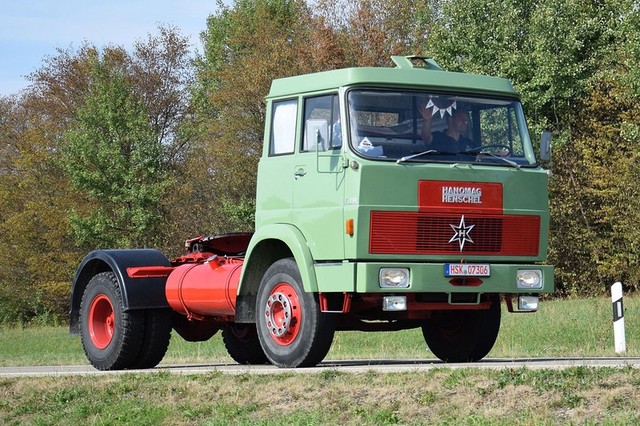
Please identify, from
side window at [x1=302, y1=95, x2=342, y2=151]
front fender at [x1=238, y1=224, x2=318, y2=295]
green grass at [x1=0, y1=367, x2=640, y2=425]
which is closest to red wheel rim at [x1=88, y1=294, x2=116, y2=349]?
green grass at [x1=0, y1=367, x2=640, y2=425]

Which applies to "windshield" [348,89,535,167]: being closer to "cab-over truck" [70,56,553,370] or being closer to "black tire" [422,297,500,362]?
"cab-over truck" [70,56,553,370]

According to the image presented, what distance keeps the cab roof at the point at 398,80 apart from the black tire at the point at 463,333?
235 centimetres

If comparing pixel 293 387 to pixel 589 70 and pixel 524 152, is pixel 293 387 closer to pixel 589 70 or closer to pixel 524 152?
pixel 524 152

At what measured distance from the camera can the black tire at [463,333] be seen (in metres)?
14.7

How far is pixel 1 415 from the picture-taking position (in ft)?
43.4

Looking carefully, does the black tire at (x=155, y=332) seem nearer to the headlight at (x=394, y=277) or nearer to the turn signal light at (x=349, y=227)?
the turn signal light at (x=349, y=227)

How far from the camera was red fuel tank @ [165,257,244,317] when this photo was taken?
14.8 m

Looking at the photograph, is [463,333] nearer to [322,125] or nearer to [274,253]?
[274,253]

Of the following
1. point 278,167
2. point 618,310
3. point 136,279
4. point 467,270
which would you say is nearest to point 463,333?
point 467,270

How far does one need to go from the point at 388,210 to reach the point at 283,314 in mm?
1741

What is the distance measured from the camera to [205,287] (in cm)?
1515

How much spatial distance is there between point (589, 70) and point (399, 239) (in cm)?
3344

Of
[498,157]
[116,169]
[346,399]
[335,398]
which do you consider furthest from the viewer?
[116,169]

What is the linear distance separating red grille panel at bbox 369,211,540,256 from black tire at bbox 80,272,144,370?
14.1 ft
